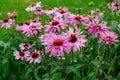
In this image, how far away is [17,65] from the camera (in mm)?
2994

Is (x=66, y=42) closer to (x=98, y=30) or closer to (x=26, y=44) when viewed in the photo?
(x=98, y=30)

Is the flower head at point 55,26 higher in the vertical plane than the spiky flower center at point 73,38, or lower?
higher

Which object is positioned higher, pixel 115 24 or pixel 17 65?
pixel 115 24

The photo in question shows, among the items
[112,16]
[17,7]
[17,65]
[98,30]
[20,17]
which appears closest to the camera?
[98,30]

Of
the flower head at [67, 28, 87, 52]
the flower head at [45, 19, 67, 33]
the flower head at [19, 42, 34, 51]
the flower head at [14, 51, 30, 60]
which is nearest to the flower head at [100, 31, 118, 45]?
the flower head at [67, 28, 87, 52]

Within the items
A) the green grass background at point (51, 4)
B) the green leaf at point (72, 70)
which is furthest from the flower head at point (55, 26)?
the green grass background at point (51, 4)

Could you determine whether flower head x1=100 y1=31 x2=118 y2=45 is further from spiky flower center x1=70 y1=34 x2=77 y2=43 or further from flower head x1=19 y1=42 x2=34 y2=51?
flower head x1=19 y1=42 x2=34 y2=51

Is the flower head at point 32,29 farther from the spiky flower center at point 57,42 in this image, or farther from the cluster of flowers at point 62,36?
the spiky flower center at point 57,42

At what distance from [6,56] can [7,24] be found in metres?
0.34

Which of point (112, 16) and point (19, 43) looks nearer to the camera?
point (19, 43)

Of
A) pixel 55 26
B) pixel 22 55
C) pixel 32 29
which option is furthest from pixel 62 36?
pixel 22 55

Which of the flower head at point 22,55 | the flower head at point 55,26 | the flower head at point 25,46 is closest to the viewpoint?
the flower head at point 55,26

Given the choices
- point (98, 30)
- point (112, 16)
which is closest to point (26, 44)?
point (98, 30)

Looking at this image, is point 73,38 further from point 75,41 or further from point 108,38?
point 108,38
